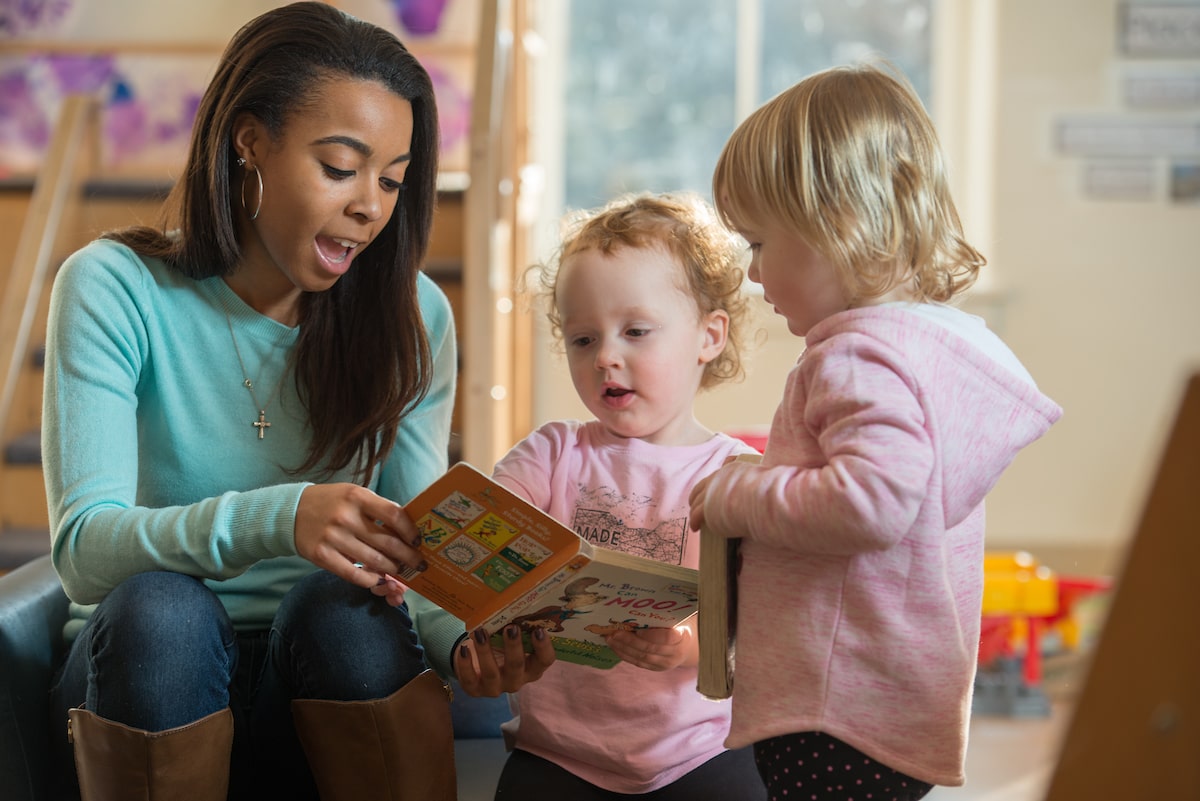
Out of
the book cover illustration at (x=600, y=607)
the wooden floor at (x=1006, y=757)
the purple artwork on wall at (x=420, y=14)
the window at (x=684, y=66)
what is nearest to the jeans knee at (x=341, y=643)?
the book cover illustration at (x=600, y=607)

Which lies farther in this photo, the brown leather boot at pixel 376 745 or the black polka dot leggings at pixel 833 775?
the brown leather boot at pixel 376 745

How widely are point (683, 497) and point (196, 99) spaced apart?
333 centimetres

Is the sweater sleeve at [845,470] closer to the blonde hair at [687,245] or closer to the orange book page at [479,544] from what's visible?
the orange book page at [479,544]

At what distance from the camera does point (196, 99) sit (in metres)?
3.98

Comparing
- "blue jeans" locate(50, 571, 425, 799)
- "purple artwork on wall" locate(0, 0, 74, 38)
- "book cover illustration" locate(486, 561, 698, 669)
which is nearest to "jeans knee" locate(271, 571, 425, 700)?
"blue jeans" locate(50, 571, 425, 799)

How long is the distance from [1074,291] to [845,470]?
306 cm

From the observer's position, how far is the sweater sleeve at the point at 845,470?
0.87m

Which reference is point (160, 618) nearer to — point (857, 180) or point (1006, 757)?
point (857, 180)

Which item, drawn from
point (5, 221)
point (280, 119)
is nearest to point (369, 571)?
point (280, 119)

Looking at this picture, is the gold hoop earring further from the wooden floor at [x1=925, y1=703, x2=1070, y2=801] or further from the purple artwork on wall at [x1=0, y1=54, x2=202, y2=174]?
the purple artwork on wall at [x1=0, y1=54, x2=202, y2=174]

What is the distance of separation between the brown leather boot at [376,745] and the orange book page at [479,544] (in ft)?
0.39

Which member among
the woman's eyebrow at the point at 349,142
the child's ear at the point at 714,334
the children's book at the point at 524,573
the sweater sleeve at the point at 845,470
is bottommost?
the children's book at the point at 524,573

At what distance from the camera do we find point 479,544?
3.29 feet

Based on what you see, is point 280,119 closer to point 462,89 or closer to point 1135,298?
A: point 462,89
